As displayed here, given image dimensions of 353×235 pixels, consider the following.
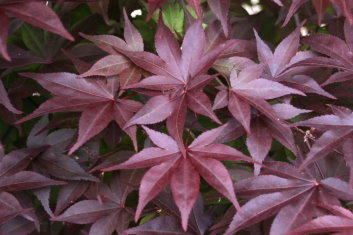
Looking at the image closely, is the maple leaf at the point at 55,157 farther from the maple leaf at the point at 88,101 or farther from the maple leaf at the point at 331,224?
the maple leaf at the point at 331,224

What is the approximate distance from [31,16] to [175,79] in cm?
24

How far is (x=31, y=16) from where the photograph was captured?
2.13 feet

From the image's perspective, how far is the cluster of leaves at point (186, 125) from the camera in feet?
2.33

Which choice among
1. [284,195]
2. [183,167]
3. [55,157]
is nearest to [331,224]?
[284,195]

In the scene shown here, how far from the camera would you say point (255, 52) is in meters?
0.88

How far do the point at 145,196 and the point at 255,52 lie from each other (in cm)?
36

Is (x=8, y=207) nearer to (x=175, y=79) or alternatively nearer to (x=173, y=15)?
(x=175, y=79)

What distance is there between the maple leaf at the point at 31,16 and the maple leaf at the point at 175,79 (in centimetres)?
16

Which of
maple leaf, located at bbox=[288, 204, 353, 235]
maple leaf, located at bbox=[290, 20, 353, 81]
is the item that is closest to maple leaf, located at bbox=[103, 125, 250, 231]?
maple leaf, located at bbox=[288, 204, 353, 235]

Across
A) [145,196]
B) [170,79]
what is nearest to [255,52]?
[170,79]

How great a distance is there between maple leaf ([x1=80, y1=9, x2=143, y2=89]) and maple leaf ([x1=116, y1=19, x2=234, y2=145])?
0.03 meters

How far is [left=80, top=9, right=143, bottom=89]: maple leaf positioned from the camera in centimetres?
80

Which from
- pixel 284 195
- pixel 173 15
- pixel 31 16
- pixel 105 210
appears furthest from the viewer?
pixel 173 15

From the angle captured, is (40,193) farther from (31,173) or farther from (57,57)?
(57,57)
